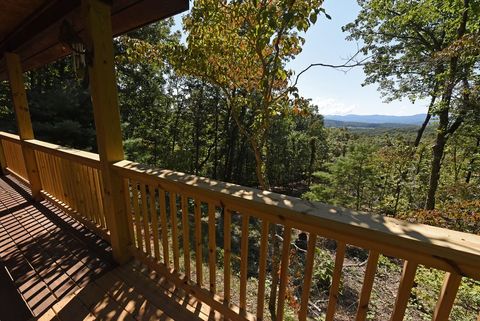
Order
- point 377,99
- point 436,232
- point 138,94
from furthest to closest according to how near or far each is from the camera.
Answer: point 138,94 < point 377,99 < point 436,232

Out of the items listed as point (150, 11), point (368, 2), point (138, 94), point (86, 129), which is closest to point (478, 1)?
point (368, 2)

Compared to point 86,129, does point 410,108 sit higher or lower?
higher

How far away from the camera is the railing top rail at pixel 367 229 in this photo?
2.73ft

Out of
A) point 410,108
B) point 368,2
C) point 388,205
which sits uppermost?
point 368,2

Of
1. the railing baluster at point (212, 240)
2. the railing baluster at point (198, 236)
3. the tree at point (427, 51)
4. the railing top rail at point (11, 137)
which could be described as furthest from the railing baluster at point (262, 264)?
the tree at point (427, 51)

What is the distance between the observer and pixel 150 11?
2.06m

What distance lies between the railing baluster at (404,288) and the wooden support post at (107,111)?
6.90ft

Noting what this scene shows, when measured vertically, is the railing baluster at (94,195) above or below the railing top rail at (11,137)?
below

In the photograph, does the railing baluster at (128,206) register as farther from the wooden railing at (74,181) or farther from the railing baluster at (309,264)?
the railing baluster at (309,264)

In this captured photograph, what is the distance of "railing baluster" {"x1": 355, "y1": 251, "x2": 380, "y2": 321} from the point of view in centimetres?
104

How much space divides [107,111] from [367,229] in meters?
2.00

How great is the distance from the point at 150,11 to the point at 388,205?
1291cm

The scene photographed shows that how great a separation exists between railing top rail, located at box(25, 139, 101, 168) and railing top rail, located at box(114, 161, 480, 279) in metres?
1.40

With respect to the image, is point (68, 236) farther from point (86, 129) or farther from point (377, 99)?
point (377, 99)
